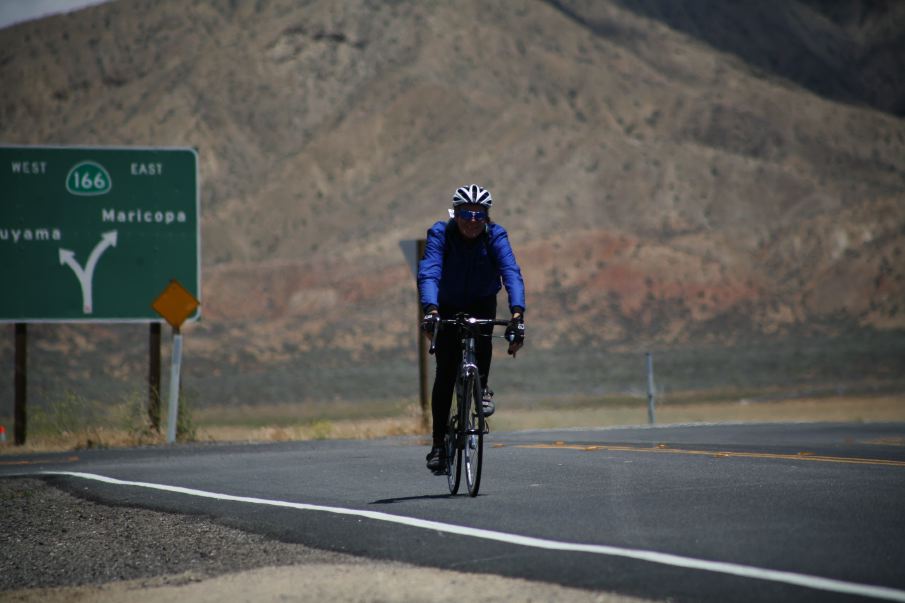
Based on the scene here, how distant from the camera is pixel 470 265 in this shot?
10344 mm

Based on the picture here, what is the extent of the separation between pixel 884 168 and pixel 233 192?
43280 mm

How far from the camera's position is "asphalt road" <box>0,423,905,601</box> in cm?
692

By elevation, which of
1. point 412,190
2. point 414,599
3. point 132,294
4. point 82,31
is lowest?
point 414,599

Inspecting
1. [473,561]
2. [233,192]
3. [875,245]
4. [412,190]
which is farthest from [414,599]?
[233,192]

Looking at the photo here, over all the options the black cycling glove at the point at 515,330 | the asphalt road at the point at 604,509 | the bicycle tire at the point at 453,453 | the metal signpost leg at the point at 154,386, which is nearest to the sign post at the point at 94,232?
the metal signpost leg at the point at 154,386

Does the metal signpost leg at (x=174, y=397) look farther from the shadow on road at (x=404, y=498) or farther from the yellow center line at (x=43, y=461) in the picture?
the shadow on road at (x=404, y=498)

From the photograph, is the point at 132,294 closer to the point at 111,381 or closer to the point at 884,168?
the point at 111,381

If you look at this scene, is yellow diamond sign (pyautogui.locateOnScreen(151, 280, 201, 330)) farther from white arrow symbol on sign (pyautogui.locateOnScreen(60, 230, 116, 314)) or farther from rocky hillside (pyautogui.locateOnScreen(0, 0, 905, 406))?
rocky hillside (pyautogui.locateOnScreen(0, 0, 905, 406))

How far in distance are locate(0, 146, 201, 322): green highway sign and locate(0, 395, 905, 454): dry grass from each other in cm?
224

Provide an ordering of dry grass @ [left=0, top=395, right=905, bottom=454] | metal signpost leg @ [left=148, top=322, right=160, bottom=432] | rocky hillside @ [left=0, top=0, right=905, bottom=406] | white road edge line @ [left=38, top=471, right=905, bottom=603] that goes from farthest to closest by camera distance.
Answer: rocky hillside @ [left=0, top=0, right=905, bottom=406], dry grass @ [left=0, top=395, right=905, bottom=454], metal signpost leg @ [left=148, top=322, right=160, bottom=432], white road edge line @ [left=38, top=471, right=905, bottom=603]

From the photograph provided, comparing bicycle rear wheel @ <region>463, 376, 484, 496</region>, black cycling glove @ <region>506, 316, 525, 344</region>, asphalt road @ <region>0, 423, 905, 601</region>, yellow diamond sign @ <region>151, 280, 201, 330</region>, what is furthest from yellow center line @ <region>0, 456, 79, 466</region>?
black cycling glove @ <region>506, 316, 525, 344</region>

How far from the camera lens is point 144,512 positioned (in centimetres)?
1102

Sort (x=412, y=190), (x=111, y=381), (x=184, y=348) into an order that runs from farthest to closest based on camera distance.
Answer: (x=412, y=190), (x=184, y=348), (x=111, y=381)

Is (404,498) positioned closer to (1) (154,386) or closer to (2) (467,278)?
(2) (467,278)
